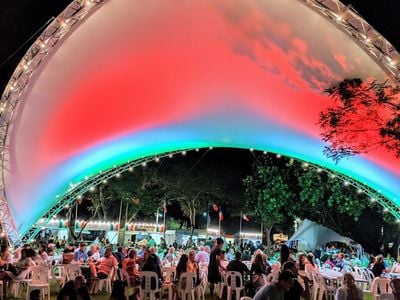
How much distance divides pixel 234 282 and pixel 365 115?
4846mm

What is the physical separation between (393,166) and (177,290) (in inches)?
269

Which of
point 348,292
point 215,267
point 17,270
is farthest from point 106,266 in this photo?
point 348,292

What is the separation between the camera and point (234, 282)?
1096 cm

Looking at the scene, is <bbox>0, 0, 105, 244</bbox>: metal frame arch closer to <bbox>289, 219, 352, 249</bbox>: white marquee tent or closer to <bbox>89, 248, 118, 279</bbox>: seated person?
<bbox>89, 248, 118, 279</bbox>: seated person

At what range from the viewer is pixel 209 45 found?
1149 cm

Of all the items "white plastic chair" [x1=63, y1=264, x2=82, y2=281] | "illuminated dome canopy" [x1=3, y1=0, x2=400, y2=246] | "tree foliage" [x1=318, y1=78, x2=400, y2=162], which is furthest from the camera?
"white plastic chair" [x1=63, y1=264, x2=82, y2=281]

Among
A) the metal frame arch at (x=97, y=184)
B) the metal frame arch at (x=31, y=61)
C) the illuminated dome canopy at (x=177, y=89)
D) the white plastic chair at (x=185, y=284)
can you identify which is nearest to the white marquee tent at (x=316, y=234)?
the metal frame arch at (x=97, y=184)

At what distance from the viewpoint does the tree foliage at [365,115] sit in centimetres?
838

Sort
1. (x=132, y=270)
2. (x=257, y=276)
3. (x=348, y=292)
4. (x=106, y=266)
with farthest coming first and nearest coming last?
(x=106, y=266)
(x=132, y=270)
(x=257, y=276)
(x=348, y=292)

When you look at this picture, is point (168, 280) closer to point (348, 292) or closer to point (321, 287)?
point (321, 287)

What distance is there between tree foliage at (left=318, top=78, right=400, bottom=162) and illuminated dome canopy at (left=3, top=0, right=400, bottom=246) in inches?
27.5

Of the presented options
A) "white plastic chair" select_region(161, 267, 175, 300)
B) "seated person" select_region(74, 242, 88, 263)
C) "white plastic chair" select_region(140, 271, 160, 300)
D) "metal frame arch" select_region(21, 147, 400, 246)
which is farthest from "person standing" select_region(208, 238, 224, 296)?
"metal frame arch" select_region(21, 147, 400, 246)

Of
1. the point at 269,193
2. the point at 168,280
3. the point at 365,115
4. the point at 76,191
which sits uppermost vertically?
the point at 365,115

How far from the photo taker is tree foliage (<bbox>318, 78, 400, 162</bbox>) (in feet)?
27.5
